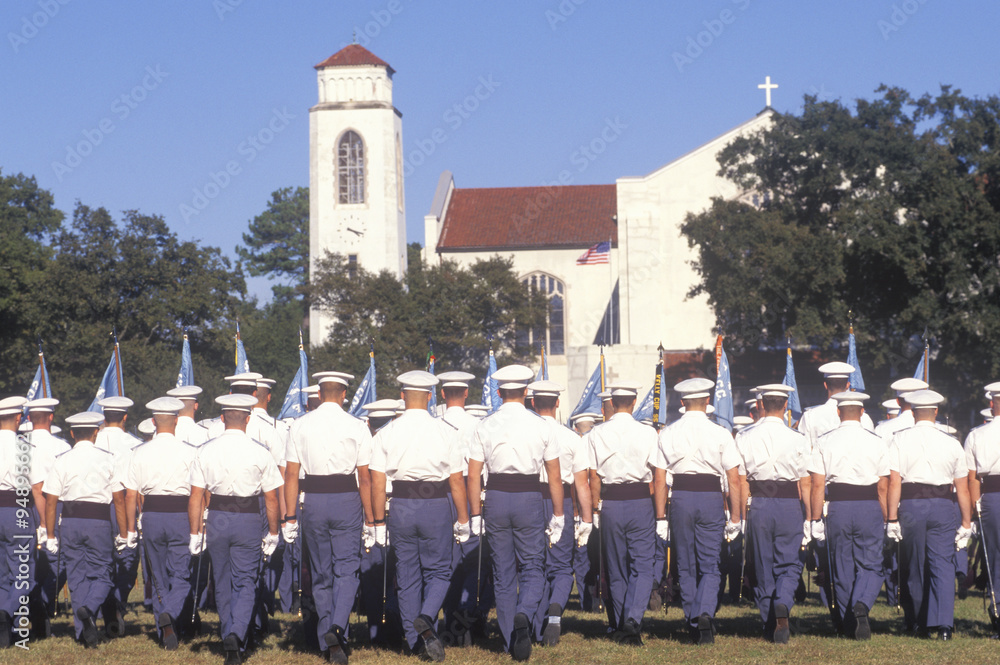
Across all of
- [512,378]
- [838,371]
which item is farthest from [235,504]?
[838,371]

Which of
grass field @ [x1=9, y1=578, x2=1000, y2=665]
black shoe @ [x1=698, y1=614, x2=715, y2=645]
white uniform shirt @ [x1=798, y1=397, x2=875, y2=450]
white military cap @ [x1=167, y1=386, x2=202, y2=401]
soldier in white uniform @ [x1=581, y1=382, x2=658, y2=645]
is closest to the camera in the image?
grass field @ [x1=9, y1=578, x2=1000, y2=665]

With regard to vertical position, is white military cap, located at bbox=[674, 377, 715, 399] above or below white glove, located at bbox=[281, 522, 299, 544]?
above

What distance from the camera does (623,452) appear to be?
10359 mm

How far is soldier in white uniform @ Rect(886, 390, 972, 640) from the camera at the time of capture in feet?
33.8

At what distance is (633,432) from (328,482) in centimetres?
269

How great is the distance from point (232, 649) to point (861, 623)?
518 centimetres

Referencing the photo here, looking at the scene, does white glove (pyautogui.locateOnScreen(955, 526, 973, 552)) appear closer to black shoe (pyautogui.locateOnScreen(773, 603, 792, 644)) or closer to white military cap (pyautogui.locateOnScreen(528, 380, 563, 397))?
black shoe (pyautogui.locateOnScreen(773, 603, 792, 644))

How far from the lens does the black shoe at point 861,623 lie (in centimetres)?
1008

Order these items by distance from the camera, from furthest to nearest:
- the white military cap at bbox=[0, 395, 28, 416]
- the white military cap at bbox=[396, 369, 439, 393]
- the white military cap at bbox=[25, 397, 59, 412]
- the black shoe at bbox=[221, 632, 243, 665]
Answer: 1. the white military cap at bbox=[25, 397, 59, 412]
2. the white military cap at bbox=[0, 395, 28, 416]
3. the white military cap at bbox=[396, 369, 439, 393]
4. the black shoe at bbox=[221, 632, 243, 665]

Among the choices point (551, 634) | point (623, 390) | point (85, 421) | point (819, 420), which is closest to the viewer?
point (551, 634)

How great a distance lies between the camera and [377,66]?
5169cm

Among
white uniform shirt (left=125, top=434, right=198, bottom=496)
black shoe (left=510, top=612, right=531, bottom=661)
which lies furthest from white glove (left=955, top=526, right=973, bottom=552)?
white uniform shirt (left=125, top=434, right=198, bottom=496)

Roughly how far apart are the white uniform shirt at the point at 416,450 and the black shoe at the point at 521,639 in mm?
1260

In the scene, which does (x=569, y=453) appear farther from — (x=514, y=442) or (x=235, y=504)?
(x=235, y=504)
